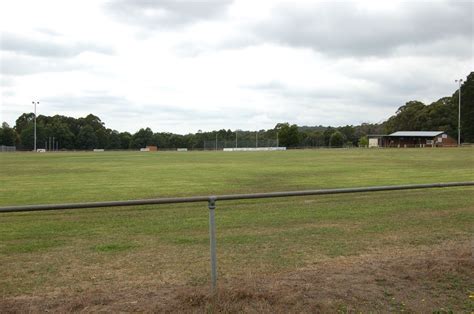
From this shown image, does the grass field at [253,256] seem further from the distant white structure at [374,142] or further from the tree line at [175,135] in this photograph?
the distant white structure at [374,142]

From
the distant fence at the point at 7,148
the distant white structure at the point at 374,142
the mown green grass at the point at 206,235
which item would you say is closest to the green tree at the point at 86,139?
the distant fence at the point at 7,148

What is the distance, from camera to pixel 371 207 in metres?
12.4

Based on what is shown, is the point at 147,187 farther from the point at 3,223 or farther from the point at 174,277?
the point at 174,277

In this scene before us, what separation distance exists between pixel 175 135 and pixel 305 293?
173 m

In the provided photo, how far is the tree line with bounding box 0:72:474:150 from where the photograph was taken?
13862 cm

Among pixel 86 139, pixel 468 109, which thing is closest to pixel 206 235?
pixel 468 109

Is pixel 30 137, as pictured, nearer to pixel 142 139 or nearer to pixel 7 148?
pixel 7 148

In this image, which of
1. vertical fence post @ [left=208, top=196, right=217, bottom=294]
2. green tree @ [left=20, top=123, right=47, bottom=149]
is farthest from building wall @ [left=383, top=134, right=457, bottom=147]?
vertical fence post @ [left=208, top=196, right=217, bottom=294]

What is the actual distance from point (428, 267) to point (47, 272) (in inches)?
197

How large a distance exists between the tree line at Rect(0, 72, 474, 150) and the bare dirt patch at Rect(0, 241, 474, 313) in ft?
419

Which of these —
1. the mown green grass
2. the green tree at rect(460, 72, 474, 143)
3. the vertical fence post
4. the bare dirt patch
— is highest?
the green tree at rect(460, 72, 474, 143)

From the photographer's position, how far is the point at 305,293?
5.13 metres

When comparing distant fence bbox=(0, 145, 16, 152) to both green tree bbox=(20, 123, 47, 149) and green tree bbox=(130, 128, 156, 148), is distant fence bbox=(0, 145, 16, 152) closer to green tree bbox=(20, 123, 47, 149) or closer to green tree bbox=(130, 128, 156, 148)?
green tree bbox=(20, 123, 47, 149)

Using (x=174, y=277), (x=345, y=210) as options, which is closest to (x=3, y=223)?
(x=174, y=277)
